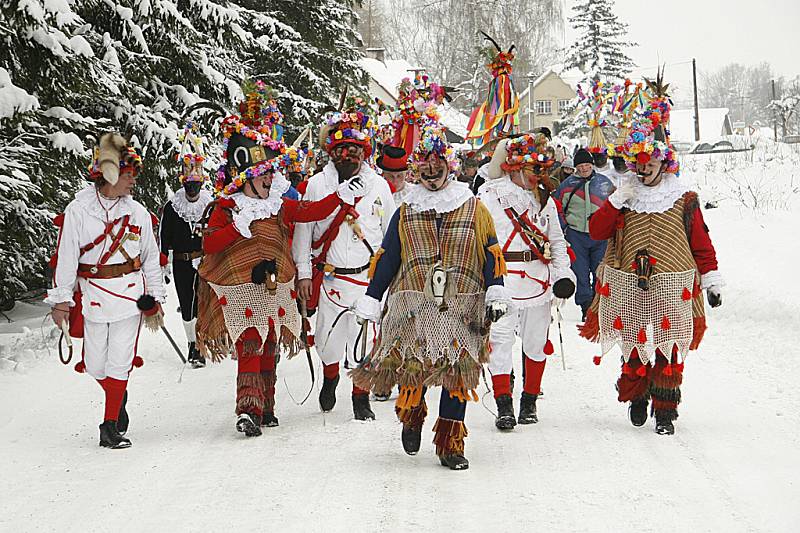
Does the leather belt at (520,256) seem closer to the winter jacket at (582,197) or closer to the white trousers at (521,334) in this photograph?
the white trousers at (521,334)

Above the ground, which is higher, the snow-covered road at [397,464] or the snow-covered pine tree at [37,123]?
the snow-covered pine tree at [37,123]

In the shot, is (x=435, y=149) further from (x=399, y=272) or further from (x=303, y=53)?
(x=303, y=53)

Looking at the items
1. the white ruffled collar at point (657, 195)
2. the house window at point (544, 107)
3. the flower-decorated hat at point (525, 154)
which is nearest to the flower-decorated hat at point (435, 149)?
the flower-decorated hat at point (525, 154)

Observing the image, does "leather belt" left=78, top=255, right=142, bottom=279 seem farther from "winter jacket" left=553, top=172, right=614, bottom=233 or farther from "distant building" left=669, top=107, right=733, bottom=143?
"distant building" left=669, top=107, right=733, bottom=143

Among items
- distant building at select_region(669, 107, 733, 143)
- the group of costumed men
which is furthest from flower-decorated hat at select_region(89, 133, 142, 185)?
distant building at select_region(669, 107, 733, 143)

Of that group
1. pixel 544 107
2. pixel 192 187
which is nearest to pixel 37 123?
pixel 192 187

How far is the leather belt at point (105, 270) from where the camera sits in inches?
262

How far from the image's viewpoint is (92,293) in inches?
262

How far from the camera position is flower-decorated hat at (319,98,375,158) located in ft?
23.8

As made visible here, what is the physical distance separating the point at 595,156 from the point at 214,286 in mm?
5881

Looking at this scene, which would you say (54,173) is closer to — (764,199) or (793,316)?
(793,316)

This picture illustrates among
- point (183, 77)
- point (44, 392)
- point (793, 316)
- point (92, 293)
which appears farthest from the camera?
point (183, 77)

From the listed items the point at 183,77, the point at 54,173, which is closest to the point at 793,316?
the point at 54,173

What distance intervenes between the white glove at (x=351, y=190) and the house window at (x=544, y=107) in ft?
196
